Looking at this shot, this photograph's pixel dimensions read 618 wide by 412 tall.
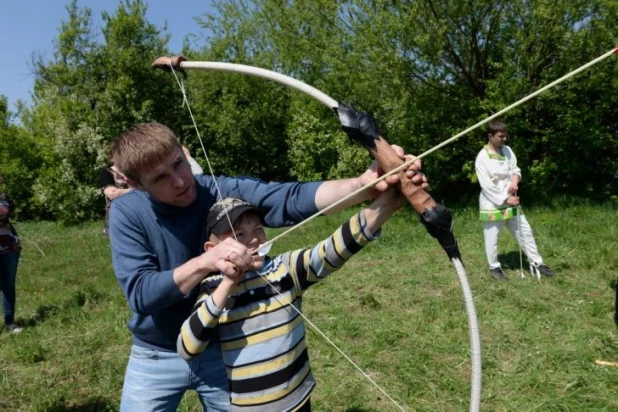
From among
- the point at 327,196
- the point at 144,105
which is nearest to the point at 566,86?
the point at 327,196

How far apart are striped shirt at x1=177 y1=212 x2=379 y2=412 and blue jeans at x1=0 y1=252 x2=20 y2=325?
4.01 meters

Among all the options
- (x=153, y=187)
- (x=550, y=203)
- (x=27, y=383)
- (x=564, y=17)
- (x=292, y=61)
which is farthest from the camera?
(x=292, y=61)

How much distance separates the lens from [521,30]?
798 centimetres

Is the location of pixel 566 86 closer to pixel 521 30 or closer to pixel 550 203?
pixel 521 30

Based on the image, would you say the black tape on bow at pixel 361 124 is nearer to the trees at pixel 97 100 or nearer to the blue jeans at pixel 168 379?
the blue jeans at pixel 168 379

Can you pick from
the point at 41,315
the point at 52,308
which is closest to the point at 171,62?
the point at 41,315

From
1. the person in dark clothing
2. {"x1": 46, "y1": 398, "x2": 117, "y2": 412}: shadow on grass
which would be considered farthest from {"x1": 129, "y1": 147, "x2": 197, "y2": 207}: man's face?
the person in dark clothing

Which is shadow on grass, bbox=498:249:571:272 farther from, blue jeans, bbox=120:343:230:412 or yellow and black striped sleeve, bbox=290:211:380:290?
blue jeans, bbox=120:343:230:412

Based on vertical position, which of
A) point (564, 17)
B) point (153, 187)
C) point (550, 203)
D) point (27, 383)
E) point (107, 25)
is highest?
point (107, 25)

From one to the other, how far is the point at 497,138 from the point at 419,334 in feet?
7.49

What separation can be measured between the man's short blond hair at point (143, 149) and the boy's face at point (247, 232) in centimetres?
33

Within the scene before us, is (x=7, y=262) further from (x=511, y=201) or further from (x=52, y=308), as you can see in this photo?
(x=511, y=201)

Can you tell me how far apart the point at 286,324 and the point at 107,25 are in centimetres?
1458

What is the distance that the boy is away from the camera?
5.84 feet
